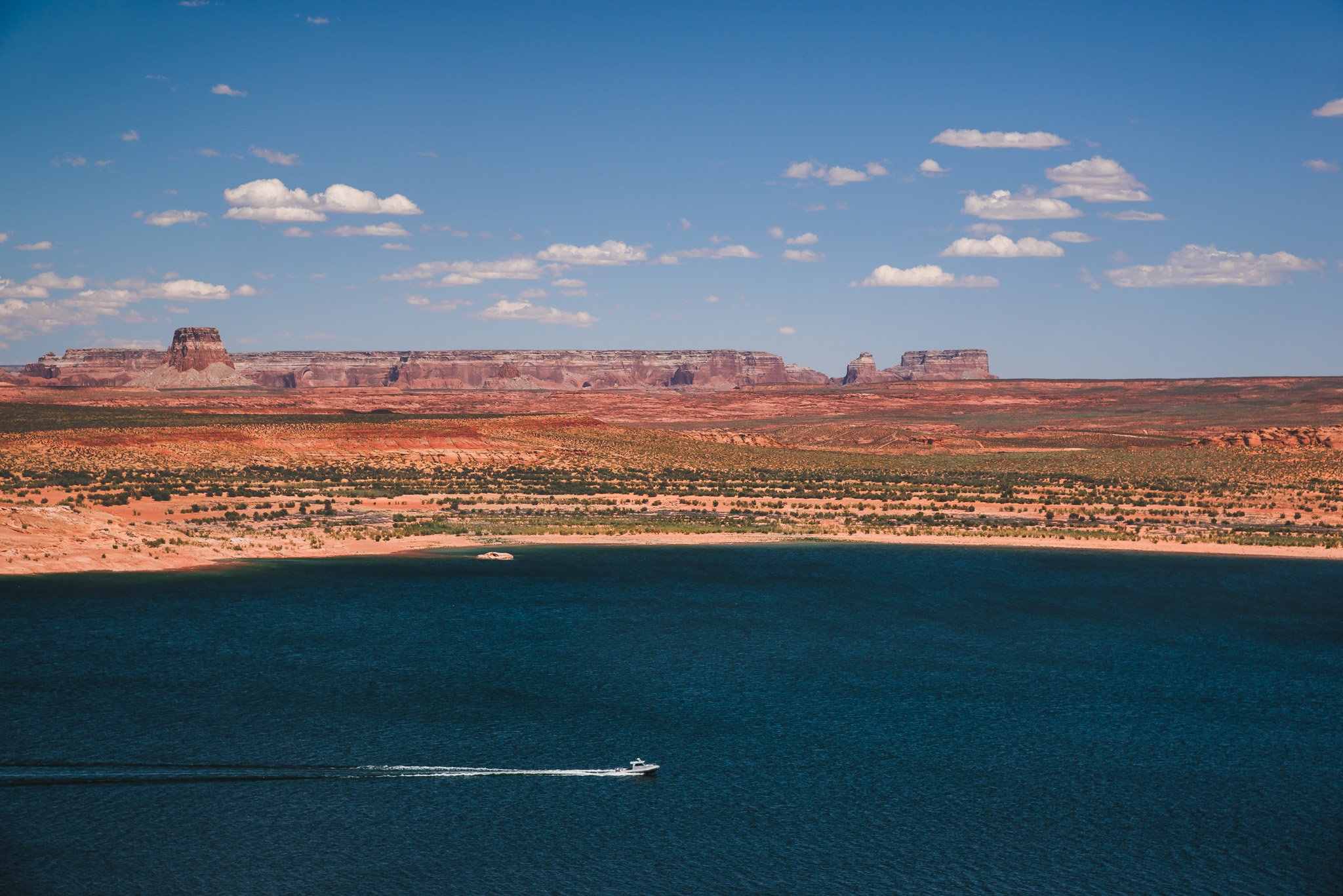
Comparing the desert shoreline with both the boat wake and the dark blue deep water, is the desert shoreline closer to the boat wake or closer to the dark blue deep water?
the dark blue deep water

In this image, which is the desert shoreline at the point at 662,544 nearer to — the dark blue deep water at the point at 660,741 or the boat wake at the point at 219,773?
the dark blue deep water at the point at 660,741

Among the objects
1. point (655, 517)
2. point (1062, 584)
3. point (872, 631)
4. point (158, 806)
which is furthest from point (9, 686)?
point (655, 517)

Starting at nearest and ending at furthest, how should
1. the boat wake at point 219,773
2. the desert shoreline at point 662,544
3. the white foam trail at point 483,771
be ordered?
1. the boat wake at point 219,773
2. the white foam trail at point 483,771
3. the desert shoreline at point 662,544

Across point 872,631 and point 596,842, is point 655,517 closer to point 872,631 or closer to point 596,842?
point 872,631

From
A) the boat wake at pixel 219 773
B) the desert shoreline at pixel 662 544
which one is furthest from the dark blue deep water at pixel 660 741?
the desert shoreline at pixel 662 544

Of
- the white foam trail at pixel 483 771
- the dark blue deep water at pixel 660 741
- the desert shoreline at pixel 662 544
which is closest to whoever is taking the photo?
the dark blue deep water at pixel 660 741

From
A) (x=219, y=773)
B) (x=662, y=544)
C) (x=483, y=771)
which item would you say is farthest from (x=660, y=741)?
(x=662, y=544)

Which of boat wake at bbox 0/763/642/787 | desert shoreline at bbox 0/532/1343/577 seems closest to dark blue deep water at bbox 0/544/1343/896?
boat wake at bbox 0/763/642/787
